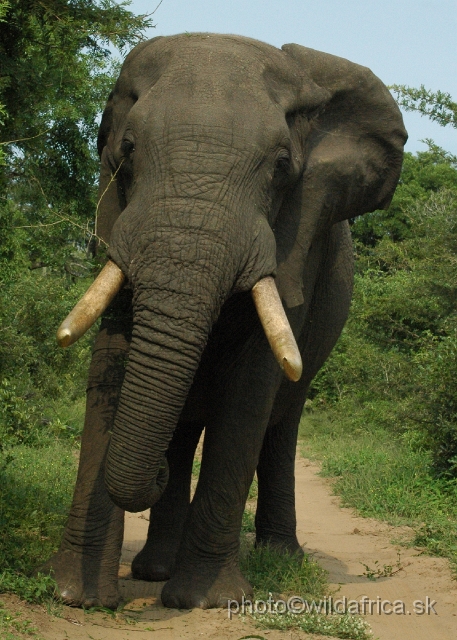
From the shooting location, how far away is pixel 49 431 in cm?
1184

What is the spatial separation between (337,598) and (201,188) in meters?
2.58

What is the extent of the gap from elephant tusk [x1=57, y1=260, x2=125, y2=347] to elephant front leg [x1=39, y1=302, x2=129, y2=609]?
0.74m

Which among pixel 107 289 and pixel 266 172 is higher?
pixel 266 172

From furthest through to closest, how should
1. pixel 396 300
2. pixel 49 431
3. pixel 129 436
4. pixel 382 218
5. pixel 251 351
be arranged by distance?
pixel 382 218 < pixel 396 300 < pixel 49 431 < pixel 251 351 < pixel 129 436

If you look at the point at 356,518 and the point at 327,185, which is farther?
the point at 356,518

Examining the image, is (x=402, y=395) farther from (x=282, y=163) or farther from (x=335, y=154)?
(x=282, y=163)

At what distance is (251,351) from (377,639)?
159cm

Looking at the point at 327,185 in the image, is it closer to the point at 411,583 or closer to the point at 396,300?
the point at 411,583

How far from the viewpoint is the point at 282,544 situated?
7.00 m

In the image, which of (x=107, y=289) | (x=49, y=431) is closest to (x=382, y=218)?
(x=49, y=431)

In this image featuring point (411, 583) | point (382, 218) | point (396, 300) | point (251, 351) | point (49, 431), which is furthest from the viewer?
point (382, 218)

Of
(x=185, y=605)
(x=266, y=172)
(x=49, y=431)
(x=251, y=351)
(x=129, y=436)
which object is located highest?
(x=266, y=172)

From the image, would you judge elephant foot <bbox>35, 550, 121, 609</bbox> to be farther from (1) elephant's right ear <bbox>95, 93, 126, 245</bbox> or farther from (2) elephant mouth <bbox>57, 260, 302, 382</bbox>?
(1) elephant's right ear <bbox>95, 93, 126, 245</bbox>

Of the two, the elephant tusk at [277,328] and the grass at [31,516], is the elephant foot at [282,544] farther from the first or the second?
the elephant tusk at [277,328]
